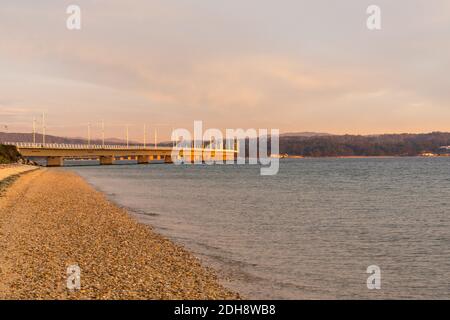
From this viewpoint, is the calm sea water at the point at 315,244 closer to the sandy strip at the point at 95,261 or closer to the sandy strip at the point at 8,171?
the sandy strip at the point at 95,261

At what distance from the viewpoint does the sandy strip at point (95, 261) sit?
465 inches

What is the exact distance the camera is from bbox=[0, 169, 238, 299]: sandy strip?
11.8m

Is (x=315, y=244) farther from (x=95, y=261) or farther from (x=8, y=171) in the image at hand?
(x=8, y=171)

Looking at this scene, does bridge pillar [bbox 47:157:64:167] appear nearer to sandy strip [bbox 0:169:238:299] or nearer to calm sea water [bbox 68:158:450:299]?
calm sea water [bbox 68:158:450:299]

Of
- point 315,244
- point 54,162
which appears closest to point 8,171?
point 315,244

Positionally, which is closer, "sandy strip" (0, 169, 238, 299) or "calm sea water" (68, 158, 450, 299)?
"sandy strip" (0, 169, 238, 299)

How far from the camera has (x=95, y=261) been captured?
49.5 ft

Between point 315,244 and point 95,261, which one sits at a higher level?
point 95,261

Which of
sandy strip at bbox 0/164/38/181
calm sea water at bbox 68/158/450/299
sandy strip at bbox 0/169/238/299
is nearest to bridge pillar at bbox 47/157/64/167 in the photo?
sandy strip at bbox 0/164/38/181

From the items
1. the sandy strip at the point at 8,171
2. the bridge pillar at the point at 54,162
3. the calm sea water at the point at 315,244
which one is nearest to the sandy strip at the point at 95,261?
the calm sea water at the point at 315,244

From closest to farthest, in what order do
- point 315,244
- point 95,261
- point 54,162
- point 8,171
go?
point 95,261 < point 315,244 < point 8,171 < point 54,162
